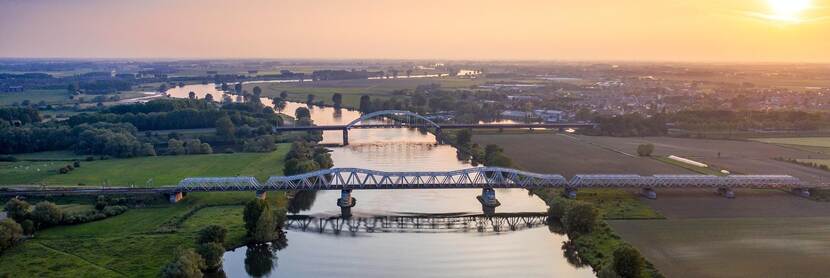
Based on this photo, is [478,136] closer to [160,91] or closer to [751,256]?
[751,256]

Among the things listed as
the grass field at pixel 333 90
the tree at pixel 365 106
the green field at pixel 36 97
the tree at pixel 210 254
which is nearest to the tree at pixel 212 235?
the tree at pixel 210 254

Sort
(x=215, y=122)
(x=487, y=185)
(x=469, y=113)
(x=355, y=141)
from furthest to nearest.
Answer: (x=469, y=113)
(x=215, y=122)
(x=355, y=141)
(x=487, y=185)

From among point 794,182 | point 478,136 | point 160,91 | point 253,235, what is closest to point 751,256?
point 794,182

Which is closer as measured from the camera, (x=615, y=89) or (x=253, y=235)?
(x=253, y=235)

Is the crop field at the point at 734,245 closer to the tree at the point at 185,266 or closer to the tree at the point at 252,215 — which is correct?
the tree at the point at 252,215

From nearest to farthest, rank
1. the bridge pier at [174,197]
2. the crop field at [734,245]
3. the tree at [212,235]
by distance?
the crop field at [734,245] < the tree at [212,235] < the bridge pier at [174,197]

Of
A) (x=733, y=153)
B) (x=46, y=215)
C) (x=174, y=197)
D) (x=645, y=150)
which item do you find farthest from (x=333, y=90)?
(x=46, y=215)
